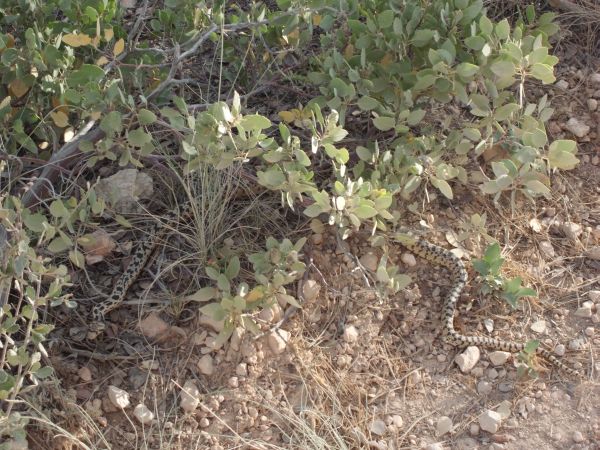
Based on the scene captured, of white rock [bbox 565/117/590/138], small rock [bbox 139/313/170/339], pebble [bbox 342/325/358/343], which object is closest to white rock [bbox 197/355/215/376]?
small rock [bbox 139/313/170/339]

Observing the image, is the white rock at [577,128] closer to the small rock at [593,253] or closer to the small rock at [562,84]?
the small rock at [562,84]

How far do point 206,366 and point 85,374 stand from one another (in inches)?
19.7

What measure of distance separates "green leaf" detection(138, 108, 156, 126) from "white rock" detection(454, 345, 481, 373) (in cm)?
163

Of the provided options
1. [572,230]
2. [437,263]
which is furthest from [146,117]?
[572,230]

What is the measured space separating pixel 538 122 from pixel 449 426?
1.50 m

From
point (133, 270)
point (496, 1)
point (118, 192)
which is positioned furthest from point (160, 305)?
point (496, 1)

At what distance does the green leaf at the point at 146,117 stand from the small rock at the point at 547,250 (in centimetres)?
192

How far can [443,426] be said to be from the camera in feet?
12.0

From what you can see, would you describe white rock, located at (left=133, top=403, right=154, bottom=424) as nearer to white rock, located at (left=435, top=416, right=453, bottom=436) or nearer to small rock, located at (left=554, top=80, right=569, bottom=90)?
white rock, located at (left=435, top=416, right=453, bottom=436)

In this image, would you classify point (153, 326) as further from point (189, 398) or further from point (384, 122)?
point (384, 122)

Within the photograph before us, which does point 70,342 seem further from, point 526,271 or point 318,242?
point 526,271

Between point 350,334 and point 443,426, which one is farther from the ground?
point 350,334

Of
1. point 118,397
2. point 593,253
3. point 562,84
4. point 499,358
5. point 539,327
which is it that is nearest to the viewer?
point 118,397

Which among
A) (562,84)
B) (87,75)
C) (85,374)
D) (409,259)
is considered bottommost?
(85,374)
